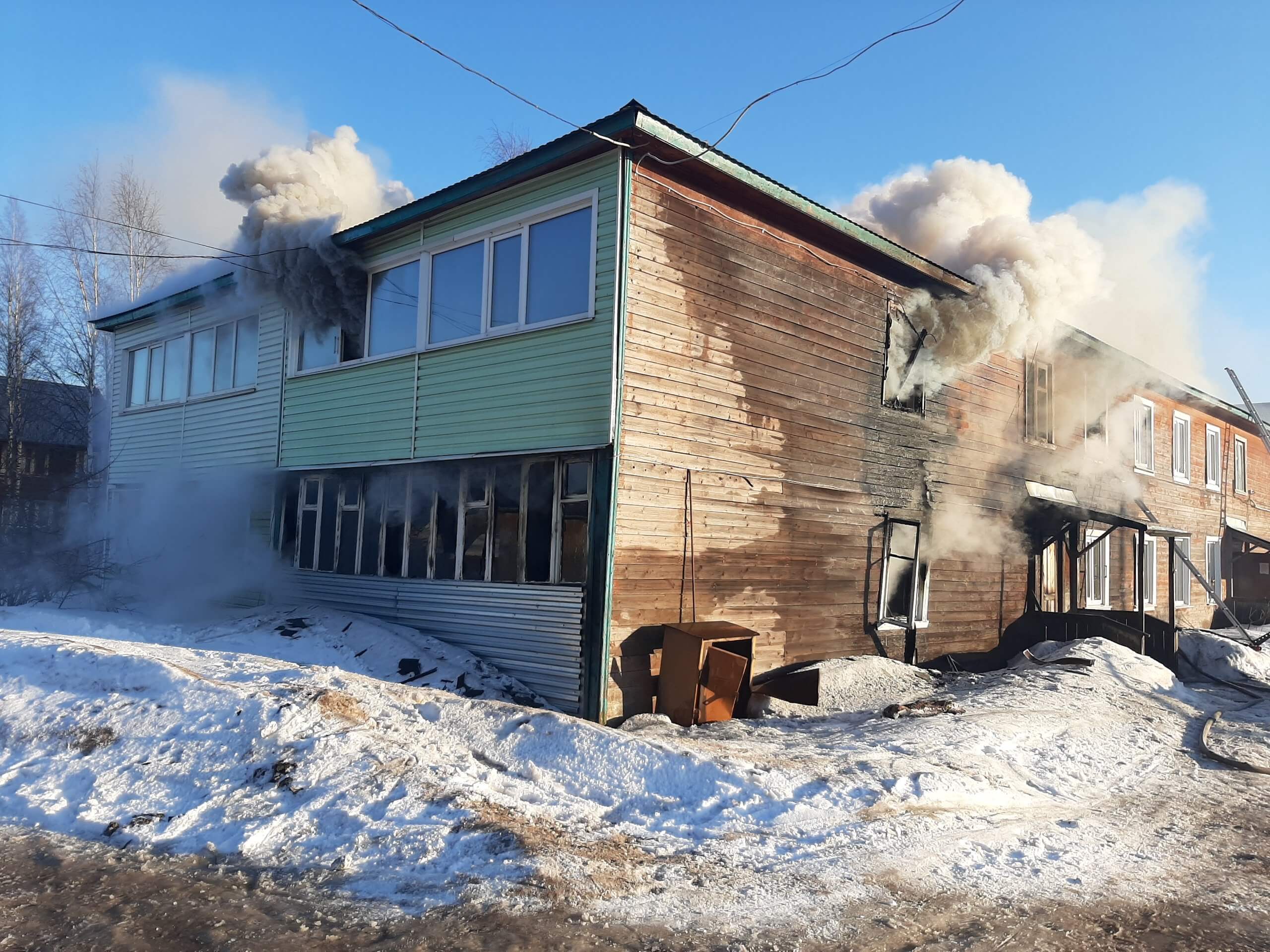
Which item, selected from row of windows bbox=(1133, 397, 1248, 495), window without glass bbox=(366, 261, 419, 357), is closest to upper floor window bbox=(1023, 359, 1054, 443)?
row of windows bbox=(1133, 397, 1248, 495)

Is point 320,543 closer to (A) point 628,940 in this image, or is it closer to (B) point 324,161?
(B) point 324,161

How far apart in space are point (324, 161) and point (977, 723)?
13.0m

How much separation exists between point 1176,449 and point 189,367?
22662 mm

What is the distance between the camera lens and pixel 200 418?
1600cm

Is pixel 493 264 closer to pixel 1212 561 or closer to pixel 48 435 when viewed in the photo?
pixel 1212 561

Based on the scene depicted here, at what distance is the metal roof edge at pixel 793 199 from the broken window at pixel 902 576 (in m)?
3.82

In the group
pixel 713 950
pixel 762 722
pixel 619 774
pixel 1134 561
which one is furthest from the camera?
pixel 1134 561

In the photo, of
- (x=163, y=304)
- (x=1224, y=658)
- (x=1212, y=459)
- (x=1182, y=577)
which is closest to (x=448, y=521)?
(x=163, y=304)

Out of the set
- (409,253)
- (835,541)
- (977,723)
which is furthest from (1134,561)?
(409,253)

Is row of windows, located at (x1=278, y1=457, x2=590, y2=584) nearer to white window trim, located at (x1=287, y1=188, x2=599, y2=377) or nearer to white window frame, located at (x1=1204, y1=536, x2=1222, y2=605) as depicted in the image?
white window trim, located at (x1=287, y1=188, x2=599, y2=377)

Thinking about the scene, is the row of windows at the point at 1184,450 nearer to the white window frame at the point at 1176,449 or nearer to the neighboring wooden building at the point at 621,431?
the white window frame at the point at 1176,449

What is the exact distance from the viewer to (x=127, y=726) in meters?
6.47

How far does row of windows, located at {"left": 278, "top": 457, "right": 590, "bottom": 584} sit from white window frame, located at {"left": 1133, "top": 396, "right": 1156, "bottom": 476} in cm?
1578

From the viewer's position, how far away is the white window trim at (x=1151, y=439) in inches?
796
